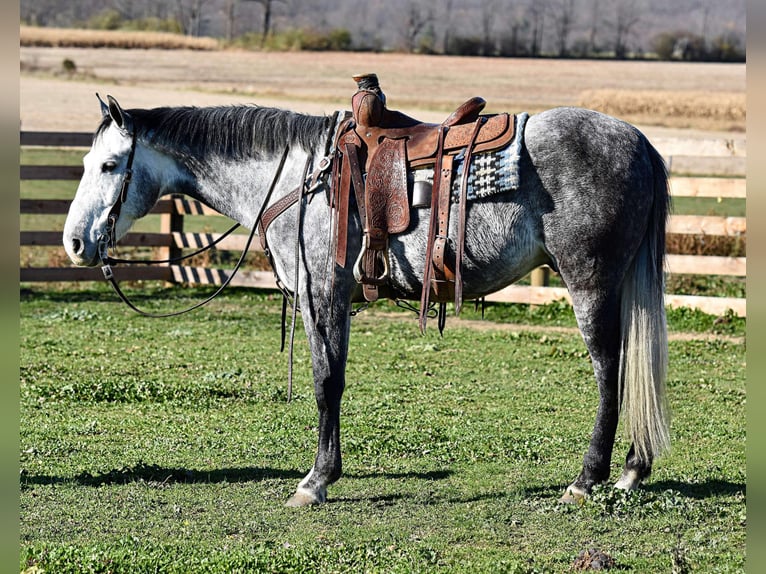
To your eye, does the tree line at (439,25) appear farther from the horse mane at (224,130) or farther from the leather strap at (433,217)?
the leather strap at (433,217)

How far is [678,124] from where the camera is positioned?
37938 millimetres

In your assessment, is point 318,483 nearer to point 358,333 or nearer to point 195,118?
point 195,118

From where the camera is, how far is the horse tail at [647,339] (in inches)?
201

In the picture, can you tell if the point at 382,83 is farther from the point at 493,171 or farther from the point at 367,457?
the point at 493,171

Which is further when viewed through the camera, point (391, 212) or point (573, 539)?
point (391, 212)

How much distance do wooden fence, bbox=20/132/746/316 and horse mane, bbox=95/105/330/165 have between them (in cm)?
621

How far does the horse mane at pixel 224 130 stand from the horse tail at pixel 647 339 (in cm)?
189

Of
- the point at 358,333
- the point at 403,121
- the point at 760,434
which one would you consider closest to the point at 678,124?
the point at 358,333

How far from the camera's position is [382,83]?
49.9 m

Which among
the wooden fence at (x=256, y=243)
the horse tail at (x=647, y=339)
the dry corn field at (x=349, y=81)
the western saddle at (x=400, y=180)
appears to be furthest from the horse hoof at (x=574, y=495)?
the dry corn field at (x=349, y=81)

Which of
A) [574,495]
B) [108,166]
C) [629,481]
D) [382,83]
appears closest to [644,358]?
[629,481]

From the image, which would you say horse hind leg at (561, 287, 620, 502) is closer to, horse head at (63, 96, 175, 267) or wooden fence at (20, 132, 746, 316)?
horse head at (63, 96, 175, 267)

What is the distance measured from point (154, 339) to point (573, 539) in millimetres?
6535

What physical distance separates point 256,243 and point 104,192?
28.2 ft
